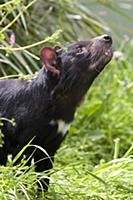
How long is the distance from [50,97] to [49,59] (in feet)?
0.51

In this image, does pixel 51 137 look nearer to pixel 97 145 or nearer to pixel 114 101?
pixel 97 145

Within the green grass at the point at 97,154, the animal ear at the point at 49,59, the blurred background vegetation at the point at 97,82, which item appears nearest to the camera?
the green grass at the point at 97,154

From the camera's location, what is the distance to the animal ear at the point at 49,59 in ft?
9.11

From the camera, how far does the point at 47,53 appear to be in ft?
9.21

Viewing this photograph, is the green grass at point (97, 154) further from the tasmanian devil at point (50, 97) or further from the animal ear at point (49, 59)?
the animal ear at point (49, 59)

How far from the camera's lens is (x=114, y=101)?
4.48 metres

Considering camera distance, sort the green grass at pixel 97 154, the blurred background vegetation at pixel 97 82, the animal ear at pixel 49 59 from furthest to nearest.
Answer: the blurred background vegetation at pixel 97 82 → the animal ear at pixel 49 59 → the green grass at pixel 97 154

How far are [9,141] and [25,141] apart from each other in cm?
8

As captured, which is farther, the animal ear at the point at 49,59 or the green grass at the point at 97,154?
the animal ear at the point at 49,59

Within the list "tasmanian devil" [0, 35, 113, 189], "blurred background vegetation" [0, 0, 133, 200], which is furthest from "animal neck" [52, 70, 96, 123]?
"blurred background vegetation" [0, 0, 133, 200]

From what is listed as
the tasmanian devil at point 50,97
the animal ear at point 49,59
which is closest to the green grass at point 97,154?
the tasmanian devil at point 50,97

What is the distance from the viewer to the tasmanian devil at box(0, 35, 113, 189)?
2.78 m

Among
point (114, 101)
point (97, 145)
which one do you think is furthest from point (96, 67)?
point (114, 101)

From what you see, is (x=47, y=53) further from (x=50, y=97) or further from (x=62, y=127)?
(x=62, y=127)
